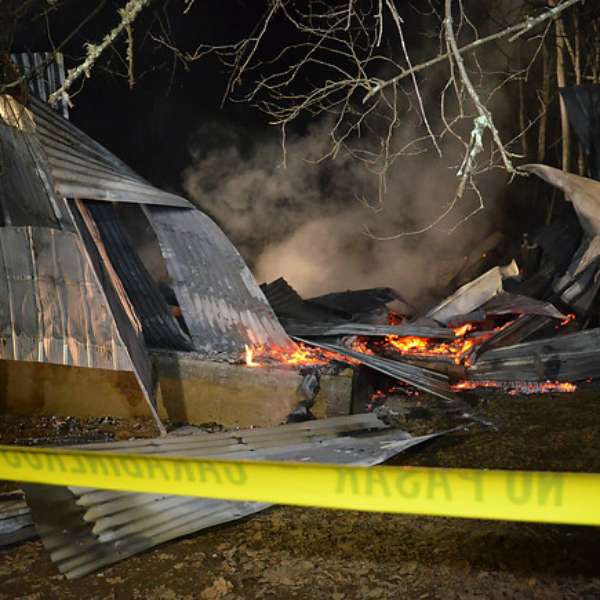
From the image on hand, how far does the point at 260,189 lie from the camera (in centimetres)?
1351

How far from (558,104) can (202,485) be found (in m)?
12.0

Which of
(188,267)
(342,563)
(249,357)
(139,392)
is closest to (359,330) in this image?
(249,357)

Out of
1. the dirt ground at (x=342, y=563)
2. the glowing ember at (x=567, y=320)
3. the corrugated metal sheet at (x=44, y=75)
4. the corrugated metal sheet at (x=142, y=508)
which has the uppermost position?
the corrugated metal sheet at (x=44, y=75)

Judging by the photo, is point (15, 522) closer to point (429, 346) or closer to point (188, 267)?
point (188, 267)

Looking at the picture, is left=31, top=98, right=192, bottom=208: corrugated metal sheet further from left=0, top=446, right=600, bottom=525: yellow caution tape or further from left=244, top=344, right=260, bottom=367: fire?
left=0, top=446, right=600, bottom=525: yellow caution tape

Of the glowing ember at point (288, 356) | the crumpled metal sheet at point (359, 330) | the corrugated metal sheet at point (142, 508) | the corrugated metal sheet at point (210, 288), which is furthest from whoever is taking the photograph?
the crumpled metal sheet at point (359, 330)

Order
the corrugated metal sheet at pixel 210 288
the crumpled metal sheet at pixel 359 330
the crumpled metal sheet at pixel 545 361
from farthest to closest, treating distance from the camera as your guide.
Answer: the crumpled metal sheet at pixel 359 330
the crumpled metal sheet at pixel 545 361
the corrugated metal sheet at pixel 210 288

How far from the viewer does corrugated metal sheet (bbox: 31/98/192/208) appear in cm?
619

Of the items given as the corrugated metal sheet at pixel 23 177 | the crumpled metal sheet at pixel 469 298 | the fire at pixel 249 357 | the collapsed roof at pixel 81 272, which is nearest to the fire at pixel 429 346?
the crumpled metal sheet at pixel 469 298

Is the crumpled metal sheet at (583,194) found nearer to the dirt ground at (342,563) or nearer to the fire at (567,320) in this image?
the fire at (567,320)

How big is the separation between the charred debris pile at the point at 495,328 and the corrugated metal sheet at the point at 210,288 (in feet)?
1.35

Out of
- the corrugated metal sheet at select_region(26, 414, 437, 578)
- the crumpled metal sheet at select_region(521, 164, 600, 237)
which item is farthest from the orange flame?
the corrugated metal sheet at select_region(26, 414, 437, 578)

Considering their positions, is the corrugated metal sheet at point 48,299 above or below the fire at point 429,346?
above

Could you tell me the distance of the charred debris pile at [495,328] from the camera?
742cm
